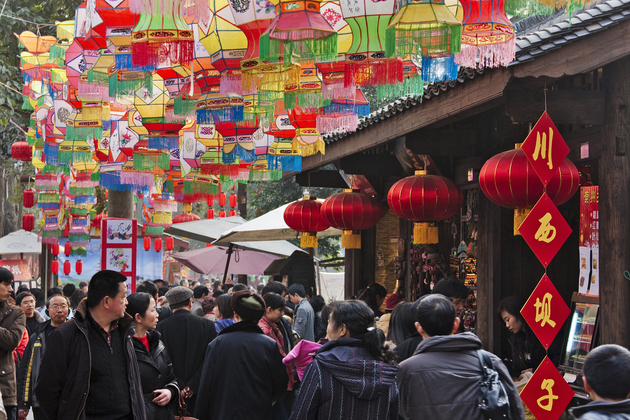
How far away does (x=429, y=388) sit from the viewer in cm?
367

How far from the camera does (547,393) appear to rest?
208 inches

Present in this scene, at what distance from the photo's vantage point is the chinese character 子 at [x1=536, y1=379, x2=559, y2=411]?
529cm

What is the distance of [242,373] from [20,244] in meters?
17.4

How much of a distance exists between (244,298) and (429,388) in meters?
1.91

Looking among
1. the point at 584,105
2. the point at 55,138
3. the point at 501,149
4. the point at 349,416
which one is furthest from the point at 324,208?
the point at 349,416

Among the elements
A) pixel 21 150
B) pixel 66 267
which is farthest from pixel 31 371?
pixel 66 267

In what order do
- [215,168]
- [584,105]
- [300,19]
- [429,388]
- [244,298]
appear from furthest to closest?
[215,168]
[584,105]
[244,298]
[300,19]
[429,388]

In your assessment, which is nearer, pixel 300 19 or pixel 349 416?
pixel 349 416

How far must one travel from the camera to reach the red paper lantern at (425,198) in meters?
7.50

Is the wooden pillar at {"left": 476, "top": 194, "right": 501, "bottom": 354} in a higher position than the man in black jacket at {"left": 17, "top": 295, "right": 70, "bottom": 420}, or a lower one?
higher

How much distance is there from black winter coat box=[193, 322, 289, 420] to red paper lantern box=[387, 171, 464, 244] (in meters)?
2.91

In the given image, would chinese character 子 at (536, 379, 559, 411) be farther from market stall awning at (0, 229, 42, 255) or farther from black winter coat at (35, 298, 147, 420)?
market stall awning at (0, 229, 42, 255)

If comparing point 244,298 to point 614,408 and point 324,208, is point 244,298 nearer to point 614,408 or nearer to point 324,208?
point 614,408

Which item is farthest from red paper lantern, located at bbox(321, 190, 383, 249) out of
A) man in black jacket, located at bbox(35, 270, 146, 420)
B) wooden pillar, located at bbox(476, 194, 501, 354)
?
man in black jacket, located at bbox(35, 270, 146, 420)
